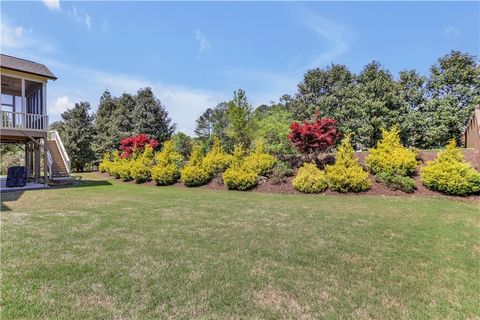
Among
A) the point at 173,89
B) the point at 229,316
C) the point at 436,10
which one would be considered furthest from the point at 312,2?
the point at 173,89

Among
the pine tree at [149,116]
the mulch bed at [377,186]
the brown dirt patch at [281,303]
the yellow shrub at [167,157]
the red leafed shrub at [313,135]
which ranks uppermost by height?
the pine tree at [149,116]

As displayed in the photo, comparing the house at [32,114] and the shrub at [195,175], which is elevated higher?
the house at [32,114]

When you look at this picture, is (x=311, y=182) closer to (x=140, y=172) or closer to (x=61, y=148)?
(x=140, y=172)

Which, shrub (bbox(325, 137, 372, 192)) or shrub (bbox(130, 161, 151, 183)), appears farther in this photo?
shrub (bbox(130, 161, 151, 183))

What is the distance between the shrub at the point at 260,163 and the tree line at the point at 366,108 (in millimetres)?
2268

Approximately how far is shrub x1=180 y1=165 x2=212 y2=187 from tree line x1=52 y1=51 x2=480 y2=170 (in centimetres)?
408

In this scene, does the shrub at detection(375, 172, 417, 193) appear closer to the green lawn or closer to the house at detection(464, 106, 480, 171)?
the house at detection(464, 106, 480, 171)

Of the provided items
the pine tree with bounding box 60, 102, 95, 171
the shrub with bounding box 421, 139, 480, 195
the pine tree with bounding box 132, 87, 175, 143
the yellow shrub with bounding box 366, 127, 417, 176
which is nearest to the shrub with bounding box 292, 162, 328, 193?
the yellow shrub with bounding box 366, 127, 417, 176

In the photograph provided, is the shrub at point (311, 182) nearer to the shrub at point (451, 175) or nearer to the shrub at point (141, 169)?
the shrub at point (451, 175)

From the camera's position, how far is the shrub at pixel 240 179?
38.0 feet

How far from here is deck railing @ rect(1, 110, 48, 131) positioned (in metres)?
12.0

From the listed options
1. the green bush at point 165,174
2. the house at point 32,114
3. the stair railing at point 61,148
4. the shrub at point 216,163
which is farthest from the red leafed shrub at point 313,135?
the stair railing at point 61,148

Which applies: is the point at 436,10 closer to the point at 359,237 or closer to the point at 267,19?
the point at 267,19

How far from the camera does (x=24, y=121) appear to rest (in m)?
12.1
